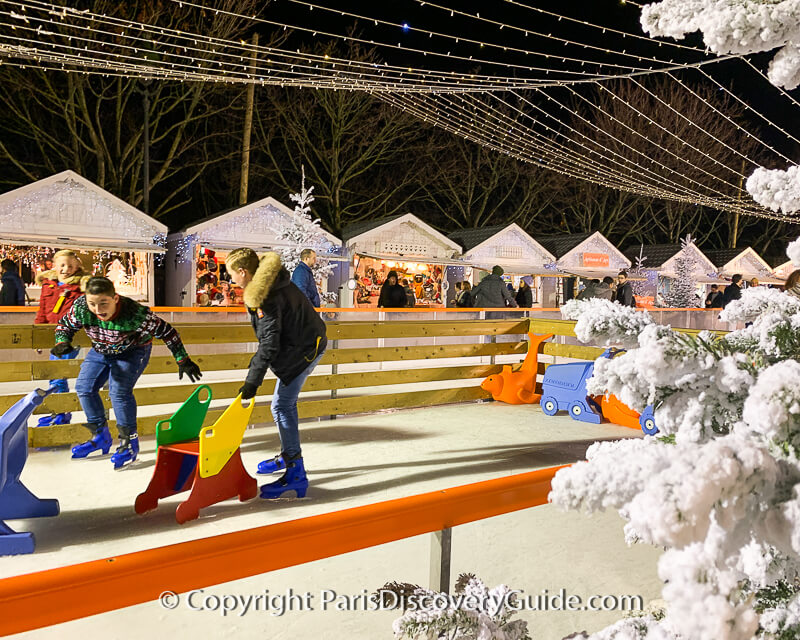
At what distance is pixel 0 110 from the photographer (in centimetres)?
1936

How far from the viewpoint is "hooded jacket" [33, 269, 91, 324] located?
5.43m

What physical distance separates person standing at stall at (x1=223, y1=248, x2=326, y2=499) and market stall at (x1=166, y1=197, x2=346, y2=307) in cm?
1461

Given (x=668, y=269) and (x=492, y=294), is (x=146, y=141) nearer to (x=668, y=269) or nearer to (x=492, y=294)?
(x=492, y=294)

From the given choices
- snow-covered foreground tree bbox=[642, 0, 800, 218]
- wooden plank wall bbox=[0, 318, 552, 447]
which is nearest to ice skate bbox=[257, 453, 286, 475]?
wooden plank wall bbox=[0, 318, 552, 447]

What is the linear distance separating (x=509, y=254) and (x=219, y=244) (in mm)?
11316

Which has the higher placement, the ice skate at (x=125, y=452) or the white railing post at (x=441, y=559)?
the white railing post at (x=441, y=559)

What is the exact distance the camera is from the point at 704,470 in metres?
0.66

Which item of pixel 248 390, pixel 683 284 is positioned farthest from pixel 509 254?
pixel 248 390

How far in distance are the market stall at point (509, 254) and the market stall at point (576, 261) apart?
607 mm

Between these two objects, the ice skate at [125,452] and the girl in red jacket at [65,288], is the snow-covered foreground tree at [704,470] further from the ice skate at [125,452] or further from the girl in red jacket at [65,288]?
the girl in red jacket at [65,288]

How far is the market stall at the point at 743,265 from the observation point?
102ft

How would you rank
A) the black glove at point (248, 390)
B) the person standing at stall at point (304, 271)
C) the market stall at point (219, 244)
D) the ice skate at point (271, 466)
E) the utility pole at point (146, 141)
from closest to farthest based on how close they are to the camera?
the black glove at point (248, 390)
the ice skate at point (271, 466)
the person standing at stall at point (304, 271)
the market stall at point (219, 244)
the utility pole at point (146, 141)

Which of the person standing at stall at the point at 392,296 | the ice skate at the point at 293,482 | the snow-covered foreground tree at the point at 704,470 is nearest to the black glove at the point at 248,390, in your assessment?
the ice skate at the point at 293,482

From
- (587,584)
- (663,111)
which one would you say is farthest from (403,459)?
(663,111)
